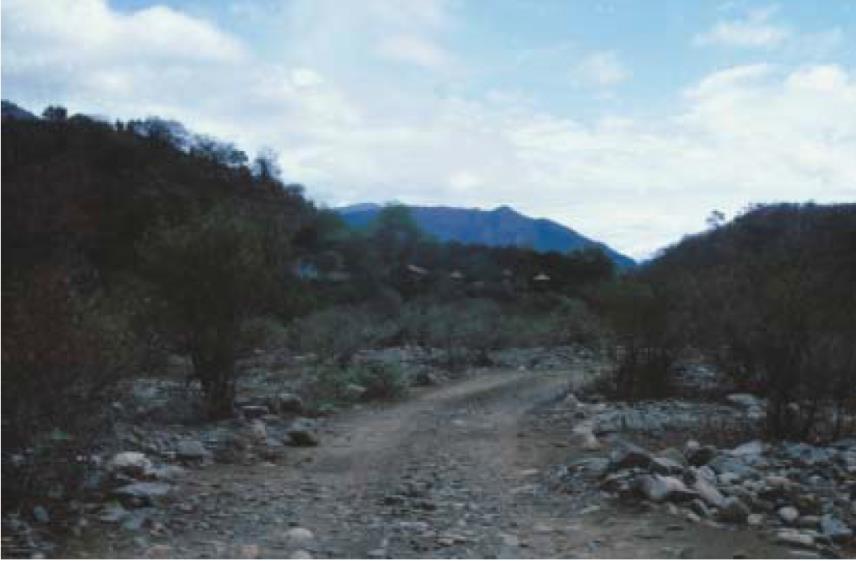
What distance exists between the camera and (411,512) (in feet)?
25.1

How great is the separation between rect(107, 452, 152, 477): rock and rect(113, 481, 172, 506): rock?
0.48 meters

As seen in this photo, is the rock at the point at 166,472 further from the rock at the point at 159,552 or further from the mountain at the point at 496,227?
the mountain at the point at 496,227

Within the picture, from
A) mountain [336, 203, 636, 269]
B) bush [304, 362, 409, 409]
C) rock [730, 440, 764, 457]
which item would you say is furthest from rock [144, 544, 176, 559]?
mountain [336, 203, 636, 269]

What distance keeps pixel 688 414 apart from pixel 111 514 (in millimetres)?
8950

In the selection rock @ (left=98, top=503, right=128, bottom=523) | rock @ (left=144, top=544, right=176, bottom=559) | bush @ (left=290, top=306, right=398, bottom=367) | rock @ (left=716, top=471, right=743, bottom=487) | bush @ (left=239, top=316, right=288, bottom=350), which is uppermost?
bush @ (left=239, top=316, right=288, bottom=350)

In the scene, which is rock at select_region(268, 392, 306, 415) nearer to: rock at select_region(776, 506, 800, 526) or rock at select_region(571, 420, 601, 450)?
rock at select_region(571, 420, 601, 450)

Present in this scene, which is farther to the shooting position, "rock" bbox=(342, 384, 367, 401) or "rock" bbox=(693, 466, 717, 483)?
"rock" bbox=(342, 384, 367, 401)

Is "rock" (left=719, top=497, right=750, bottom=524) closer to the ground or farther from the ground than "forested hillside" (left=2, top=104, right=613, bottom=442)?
closer to the ground

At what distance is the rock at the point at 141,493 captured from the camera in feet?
24.0

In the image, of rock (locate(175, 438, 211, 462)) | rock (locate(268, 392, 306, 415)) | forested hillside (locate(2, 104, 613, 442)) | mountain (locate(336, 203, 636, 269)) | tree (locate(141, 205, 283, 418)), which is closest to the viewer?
forested hillside (locate(2, 104, 613, 442))

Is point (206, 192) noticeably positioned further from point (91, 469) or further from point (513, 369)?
point (91, 469)

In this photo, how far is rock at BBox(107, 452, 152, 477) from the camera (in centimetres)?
816

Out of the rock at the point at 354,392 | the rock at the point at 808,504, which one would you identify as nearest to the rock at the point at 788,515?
the rock at the point at 808,504

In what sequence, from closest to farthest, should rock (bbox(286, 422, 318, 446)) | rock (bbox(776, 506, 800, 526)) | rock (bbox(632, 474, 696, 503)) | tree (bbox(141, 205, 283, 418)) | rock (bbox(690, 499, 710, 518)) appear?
rock (bbox(776, 506, 800, 526)), rock (bbox(690, 499, 710, 518)), rock (bbox(632, 474, 696, 503)), rock (bbox(286, 422, 318, 446)), tree (bbox(141, 205, 283, 418))
